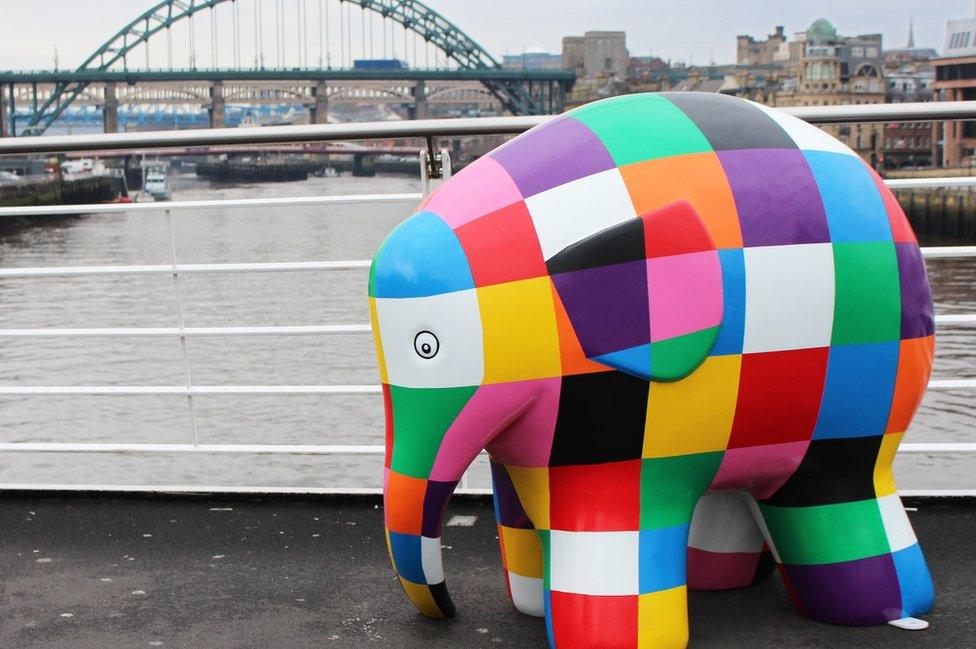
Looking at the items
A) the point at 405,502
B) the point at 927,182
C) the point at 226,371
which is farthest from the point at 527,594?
the point at 226,371

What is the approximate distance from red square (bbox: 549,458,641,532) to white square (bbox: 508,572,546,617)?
0.36 metres

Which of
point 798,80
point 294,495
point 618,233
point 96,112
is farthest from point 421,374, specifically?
point 798,80

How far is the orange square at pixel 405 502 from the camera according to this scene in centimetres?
220

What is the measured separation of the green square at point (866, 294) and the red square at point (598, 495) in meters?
0.41

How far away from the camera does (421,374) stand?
212 cm

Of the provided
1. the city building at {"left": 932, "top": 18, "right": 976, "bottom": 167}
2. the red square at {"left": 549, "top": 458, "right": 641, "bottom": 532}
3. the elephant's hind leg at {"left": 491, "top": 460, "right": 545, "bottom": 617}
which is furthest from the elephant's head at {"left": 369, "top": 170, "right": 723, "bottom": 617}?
the city building at {"left": 932, "top": 18, "right": 976, "bottom": 167}

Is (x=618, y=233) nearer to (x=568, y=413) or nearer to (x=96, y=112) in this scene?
(x=568, y=413)

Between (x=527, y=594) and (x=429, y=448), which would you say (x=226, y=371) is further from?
(x=429, y=448)

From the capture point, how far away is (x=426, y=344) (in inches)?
82.7

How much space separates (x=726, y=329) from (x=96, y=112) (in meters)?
82.8

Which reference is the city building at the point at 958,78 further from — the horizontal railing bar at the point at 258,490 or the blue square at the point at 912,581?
the blue square at the point at 912,581

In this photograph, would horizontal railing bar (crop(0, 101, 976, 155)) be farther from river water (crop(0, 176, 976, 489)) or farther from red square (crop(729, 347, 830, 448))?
river water (crop(0, 176, 976, 489))

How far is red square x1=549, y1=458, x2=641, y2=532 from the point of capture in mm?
2148

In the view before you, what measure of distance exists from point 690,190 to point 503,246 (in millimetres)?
311
